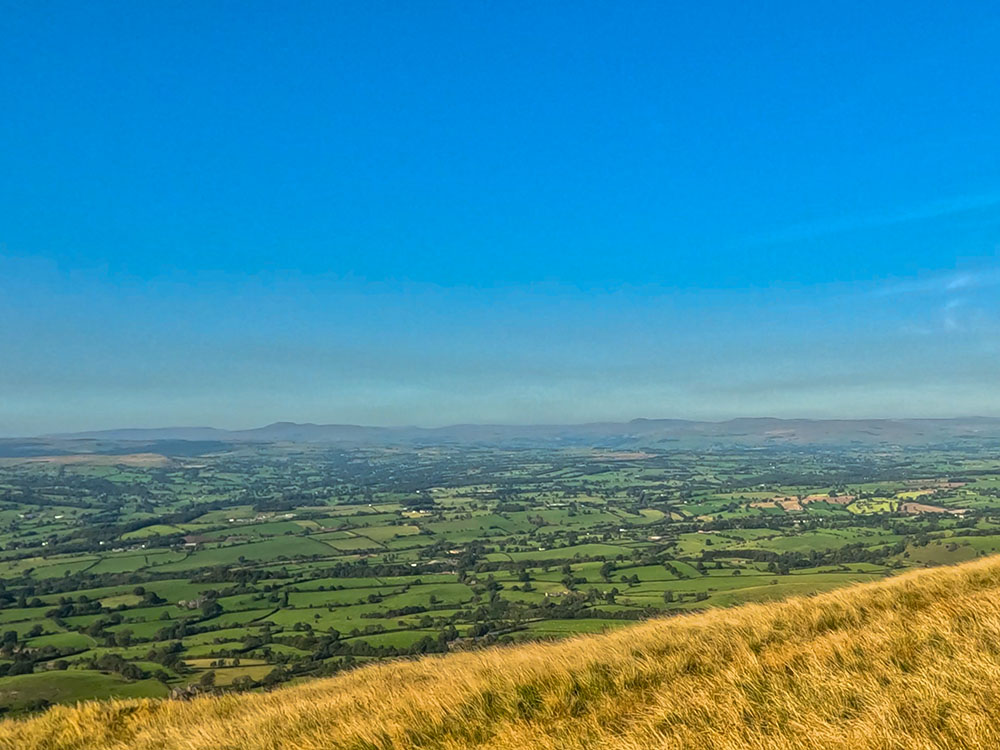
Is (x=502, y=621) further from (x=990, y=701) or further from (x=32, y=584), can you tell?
(x=32, y=584)

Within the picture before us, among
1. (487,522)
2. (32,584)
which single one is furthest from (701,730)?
(487,522)

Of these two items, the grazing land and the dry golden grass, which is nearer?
the dry golden grass

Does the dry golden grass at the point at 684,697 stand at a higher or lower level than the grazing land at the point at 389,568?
higher

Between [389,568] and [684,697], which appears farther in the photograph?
[389,568]

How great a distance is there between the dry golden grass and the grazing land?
5.79 m

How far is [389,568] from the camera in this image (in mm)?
75938

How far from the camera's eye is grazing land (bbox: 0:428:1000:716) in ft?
139

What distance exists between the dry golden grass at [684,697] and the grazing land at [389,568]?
19.0 feet

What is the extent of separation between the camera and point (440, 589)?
64500 mm

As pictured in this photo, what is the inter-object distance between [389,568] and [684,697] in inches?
2902

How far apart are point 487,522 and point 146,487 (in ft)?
441

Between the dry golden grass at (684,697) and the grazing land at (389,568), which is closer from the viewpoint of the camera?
the dry golden grass at (684,697)

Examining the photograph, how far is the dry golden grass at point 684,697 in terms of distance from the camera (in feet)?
17.6

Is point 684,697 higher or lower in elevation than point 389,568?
higher
